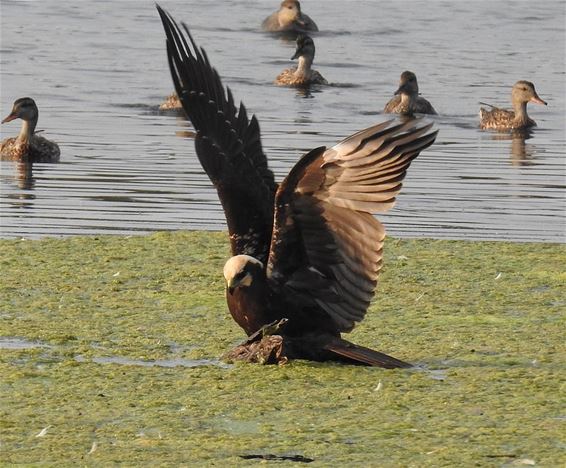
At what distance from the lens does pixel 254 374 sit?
6910 mm

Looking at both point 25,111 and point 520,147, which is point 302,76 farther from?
point 25,111

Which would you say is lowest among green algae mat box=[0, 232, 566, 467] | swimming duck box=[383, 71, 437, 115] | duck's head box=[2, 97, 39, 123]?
green algae mat box=[0, 232, 566, 467]

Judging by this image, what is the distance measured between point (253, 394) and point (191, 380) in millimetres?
335

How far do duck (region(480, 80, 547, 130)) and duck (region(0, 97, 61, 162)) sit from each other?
228 inches

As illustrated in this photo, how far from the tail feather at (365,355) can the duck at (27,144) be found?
29.4 feet

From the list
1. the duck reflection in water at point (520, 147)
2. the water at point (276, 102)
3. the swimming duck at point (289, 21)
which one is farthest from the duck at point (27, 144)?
the swimming duck at point (289, 21)

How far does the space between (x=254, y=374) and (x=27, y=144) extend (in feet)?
31.6

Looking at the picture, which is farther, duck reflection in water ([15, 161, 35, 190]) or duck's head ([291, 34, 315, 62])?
duck's head ([291, 34, 315, 62])

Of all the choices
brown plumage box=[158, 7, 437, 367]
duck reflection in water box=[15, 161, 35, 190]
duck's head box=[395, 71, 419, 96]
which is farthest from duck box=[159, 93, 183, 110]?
brown plumage box=[158, 7, 437, 367]

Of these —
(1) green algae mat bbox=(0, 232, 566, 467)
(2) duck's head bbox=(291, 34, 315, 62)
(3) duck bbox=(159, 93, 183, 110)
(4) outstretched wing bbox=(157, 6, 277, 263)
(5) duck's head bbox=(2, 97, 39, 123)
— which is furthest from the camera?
(2) duck's head bbox=(291, 34, 315, 62)

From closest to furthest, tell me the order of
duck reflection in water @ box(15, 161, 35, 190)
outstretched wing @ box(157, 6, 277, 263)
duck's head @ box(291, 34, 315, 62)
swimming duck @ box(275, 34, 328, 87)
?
outstretched wing @ box(157, 6, 277, 263) < duck reflection in water @ box(15, 161, 35, 190) < swimming duck @ box(275, 34, 328, 87) < duck's head @ box(291, 34, 315, 62)

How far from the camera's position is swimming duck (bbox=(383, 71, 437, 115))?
20.0 meters

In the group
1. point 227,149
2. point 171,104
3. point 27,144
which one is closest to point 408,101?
point 171,104

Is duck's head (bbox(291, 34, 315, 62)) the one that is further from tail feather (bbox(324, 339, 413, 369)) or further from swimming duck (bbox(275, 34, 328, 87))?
tail feather (bbox(324, 339, 413, 369))
